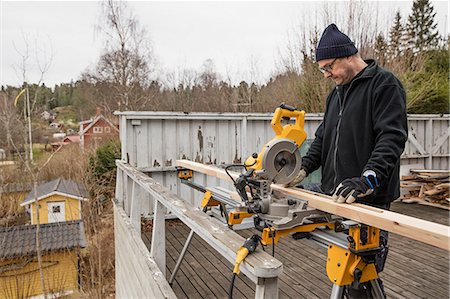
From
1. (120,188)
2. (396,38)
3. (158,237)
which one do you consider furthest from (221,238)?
(396,38)

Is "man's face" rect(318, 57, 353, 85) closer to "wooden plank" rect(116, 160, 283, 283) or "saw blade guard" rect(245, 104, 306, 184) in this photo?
"saw blade guard" rect(245, 104, 306, 184)

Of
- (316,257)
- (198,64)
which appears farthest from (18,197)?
(316,257)

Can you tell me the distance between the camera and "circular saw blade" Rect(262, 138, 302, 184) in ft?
5.48

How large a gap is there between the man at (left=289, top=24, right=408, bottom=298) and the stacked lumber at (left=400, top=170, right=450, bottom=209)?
4.16 m

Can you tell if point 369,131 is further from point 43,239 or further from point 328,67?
point 43,239

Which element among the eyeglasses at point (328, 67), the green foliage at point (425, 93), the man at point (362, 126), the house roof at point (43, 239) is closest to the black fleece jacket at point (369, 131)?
the man at point (362, 126)

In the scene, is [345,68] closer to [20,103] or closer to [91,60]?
[20,103]

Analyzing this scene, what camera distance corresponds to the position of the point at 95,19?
14523 mm

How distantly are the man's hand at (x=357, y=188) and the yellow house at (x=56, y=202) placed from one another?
44.6 ft

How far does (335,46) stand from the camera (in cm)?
176

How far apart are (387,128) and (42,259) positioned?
11.5 meters

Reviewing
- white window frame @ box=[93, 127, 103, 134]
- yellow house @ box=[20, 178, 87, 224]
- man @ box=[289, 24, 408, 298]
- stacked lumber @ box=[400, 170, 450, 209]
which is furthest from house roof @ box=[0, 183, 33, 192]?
man @ box=[289, 24, 408, 298]

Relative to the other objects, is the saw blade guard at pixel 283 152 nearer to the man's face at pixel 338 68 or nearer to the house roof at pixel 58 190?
the man's face at pixel 338 68

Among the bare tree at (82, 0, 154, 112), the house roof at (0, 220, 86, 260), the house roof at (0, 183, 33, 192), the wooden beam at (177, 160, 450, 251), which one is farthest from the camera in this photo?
the bare tree at (82, 0, 154, 112)
